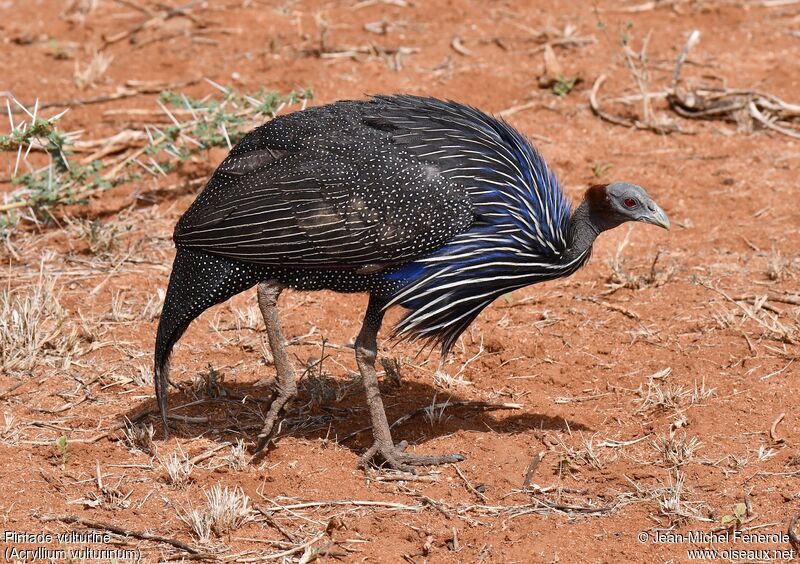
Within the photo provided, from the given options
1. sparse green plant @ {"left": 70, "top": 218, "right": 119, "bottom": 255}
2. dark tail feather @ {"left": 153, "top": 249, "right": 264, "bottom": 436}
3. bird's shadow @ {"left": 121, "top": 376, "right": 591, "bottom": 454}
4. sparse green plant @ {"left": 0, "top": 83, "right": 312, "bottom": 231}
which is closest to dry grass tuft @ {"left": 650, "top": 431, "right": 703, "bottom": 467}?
bird's shadow @ {"left": 121, "top": 376, "right": 591, "bottom": 454}

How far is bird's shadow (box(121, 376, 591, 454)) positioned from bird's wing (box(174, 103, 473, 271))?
91cm

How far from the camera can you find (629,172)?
7012 millimetres

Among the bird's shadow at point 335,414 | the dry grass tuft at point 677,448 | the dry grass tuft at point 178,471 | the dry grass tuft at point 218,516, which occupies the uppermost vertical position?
the dry grass tuft at point 677,448

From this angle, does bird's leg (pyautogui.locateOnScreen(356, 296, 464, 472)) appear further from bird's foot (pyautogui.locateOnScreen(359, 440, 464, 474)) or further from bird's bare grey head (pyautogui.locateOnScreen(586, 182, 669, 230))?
bird's bare grey head (pyautogui.locateOnScreen(586, 182, 669, 230))

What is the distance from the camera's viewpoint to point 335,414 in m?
5.00

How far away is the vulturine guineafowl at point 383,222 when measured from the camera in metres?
4.27

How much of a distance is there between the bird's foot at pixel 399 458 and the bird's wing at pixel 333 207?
0.81m

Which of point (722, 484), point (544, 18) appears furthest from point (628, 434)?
point (544, 18)

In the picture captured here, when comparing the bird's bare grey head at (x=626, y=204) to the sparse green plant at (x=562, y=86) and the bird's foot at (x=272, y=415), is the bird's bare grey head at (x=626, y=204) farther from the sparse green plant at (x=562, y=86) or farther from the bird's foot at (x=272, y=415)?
the sparse green plant at (x=562, y=86)

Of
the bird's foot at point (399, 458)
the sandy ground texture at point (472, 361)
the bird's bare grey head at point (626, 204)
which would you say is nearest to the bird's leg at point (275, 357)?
the sandy ground texture at point (472, 361)

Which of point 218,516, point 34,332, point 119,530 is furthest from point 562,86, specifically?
point 119,530

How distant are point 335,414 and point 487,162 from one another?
4.77 ft

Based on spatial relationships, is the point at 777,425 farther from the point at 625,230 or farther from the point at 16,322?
the point at 16,322

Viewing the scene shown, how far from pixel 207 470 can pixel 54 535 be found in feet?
2.46
